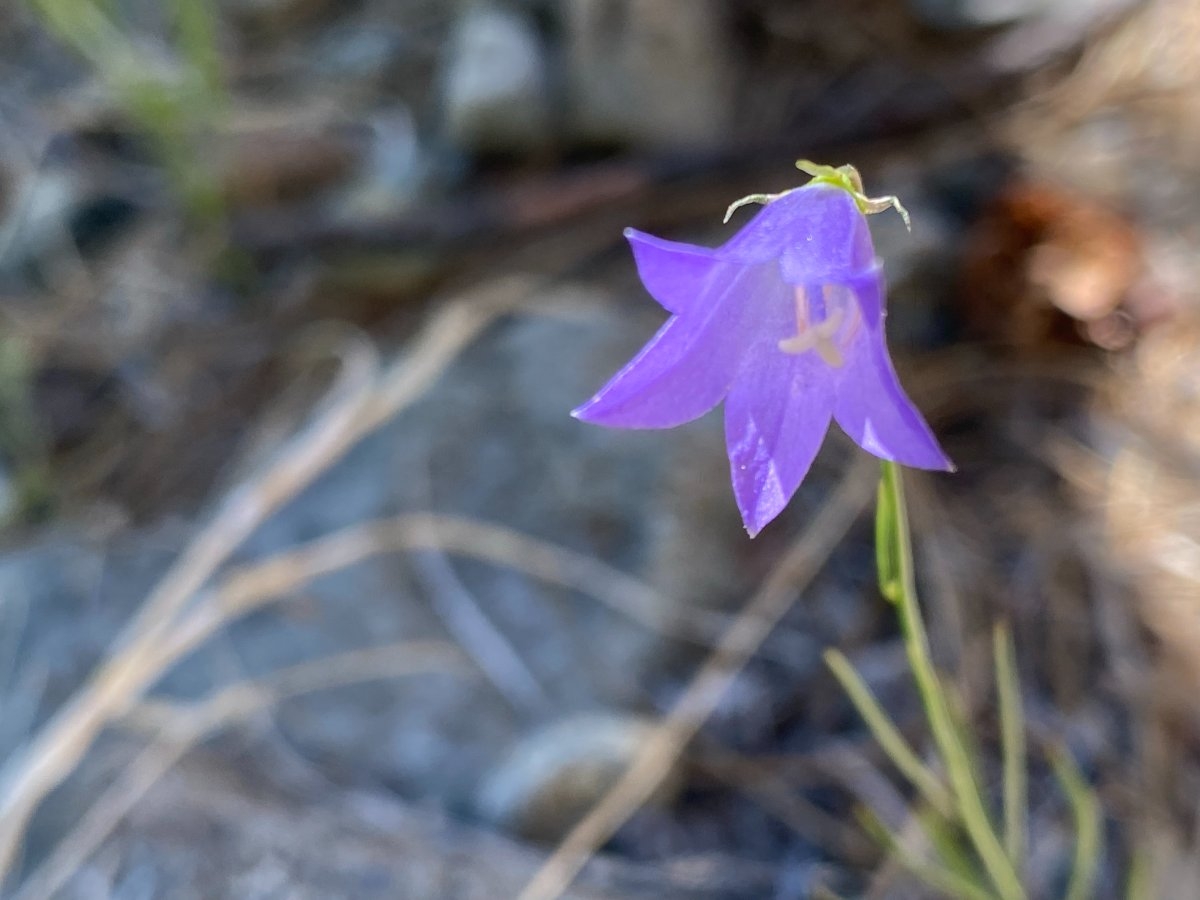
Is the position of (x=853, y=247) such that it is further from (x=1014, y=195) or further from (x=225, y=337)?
(x=225, y=337)

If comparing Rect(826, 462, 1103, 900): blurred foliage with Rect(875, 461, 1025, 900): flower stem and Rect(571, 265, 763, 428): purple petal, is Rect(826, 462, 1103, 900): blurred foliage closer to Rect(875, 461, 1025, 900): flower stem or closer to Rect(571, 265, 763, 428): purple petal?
Rect(875, 461, 1025, 900): flower stem

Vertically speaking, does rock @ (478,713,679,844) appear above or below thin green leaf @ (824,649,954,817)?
below

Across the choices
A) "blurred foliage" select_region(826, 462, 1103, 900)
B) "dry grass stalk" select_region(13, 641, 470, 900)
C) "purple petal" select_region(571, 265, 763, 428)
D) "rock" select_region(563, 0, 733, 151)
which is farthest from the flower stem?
"rock" select_region(563, 0, 733, 151)

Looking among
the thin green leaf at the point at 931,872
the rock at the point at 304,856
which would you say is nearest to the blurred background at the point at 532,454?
the rock at the point at 304,856

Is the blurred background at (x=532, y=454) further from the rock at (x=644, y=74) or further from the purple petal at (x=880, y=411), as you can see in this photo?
the purple petal at (x=880, y=411)

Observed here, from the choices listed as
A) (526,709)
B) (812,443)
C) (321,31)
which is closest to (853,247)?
(812,443)

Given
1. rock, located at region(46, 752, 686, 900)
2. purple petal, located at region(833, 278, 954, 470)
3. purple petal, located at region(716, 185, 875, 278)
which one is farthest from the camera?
rock, located at region(46, 752, 686, 900)

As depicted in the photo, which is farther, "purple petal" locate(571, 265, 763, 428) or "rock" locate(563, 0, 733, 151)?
"rock" locate(563, 0, 733, 151)
